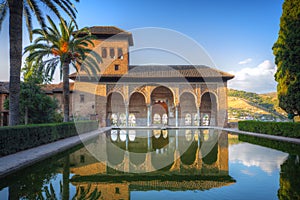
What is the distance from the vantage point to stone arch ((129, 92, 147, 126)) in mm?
29297

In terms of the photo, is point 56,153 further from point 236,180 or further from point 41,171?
point 236,180

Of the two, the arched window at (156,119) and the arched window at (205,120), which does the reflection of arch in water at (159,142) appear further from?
the arched window at (156,119)

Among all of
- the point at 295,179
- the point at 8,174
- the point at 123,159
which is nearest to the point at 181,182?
the point at 295,179

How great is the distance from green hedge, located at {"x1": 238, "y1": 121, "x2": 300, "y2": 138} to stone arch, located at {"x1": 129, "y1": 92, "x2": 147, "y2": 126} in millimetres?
12557

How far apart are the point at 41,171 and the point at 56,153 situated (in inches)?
118

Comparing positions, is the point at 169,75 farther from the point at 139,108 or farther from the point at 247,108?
the point at 247,108

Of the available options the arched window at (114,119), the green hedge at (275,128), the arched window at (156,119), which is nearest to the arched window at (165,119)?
the arched window at (156,119)

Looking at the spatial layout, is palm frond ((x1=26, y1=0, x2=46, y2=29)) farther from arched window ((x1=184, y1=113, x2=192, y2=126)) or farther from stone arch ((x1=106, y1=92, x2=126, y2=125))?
arched window ((x1=184, y1=113, x2=192, y2=126))

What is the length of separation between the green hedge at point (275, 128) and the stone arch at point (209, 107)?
7.55 meters

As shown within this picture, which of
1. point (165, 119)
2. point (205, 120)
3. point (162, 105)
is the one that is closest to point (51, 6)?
point (162, 105)

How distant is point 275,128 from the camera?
15.6m

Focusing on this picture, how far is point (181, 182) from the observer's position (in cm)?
508

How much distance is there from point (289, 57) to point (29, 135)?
1655 cm

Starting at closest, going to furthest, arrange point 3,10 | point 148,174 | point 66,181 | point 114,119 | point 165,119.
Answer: point 66,181
point 148,174
point 3,10
point 114,119
point 165,119
